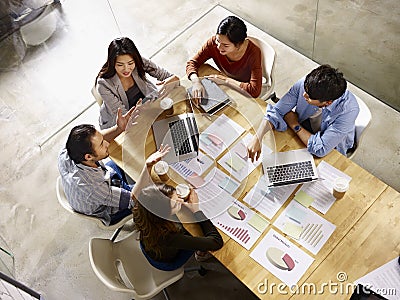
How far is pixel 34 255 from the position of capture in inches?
141

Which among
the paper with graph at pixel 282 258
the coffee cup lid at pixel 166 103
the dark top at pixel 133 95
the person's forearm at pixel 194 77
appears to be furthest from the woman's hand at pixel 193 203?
the dark top at pixel 133 95

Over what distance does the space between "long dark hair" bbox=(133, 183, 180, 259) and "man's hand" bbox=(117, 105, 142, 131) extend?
541 mm

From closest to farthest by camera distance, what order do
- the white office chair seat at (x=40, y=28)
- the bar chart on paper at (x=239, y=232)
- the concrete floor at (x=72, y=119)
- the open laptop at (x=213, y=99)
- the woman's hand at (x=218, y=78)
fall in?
the bar chart on paper at (x=239, y=232) < the open laptop at (x=213, y=99) < the woman's hand at (x=218, y=78) < the concrete floor at (x=72, y=119) < the white office chair seat at (x=40, y=28)

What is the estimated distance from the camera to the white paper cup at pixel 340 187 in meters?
2.67

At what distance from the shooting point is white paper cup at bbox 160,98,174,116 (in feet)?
10.2

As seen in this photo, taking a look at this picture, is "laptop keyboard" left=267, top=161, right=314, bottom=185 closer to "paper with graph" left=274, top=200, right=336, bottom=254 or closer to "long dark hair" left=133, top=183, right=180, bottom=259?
"paper with graph" left=274, top=200, right=336, bottom=254

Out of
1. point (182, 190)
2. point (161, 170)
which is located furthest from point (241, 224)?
point (161, 170)

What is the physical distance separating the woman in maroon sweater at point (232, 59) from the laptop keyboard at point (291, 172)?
0.62 m

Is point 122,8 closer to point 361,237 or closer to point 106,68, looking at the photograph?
point 106,68

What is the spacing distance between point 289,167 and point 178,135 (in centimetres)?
64

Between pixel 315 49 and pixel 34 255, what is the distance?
262 cm

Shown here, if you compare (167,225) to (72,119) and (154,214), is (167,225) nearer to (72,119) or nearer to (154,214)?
(154,214)

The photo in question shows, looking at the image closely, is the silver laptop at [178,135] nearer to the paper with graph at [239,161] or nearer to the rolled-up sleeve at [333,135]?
the paper with graph at [239,161]

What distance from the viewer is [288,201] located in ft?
8.97
